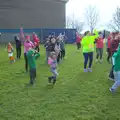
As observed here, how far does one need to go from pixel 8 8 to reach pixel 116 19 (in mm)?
32280

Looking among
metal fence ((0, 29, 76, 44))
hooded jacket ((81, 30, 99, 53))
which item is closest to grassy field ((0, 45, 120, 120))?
hooded jacket ((81, 30, 99, 53))

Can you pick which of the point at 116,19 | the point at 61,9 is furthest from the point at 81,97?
the point at 116,19

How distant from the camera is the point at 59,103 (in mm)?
6918

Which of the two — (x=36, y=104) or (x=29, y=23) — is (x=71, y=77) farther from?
(x=29, y=23)

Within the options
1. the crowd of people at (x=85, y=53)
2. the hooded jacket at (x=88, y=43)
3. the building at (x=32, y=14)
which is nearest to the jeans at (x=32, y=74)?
the crowd of people at (x=85, y=53)

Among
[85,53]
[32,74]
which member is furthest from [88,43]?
[32,74]

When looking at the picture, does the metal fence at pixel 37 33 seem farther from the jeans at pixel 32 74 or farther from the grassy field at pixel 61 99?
the jeans at pixel 32 74

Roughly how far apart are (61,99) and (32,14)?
37802 millimetres

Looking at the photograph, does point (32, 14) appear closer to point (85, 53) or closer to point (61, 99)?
point (85, 53)

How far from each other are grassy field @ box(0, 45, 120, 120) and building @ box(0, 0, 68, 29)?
3236 cm

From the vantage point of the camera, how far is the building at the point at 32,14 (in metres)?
41.2

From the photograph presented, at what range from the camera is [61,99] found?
7.25 metres

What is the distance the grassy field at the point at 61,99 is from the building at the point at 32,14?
32.4 m

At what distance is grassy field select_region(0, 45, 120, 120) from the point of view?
606cm
